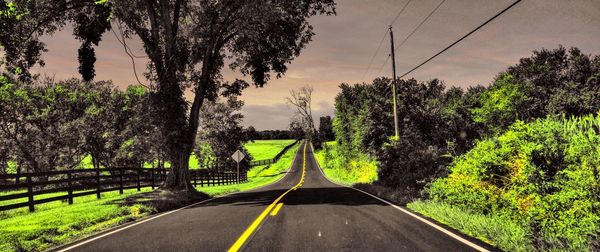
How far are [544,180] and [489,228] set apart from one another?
1.27m

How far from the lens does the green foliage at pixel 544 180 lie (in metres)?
5.57

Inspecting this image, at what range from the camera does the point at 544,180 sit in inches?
262

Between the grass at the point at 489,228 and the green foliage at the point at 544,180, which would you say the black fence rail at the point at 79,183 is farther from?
the green foliage at the point at 544,180

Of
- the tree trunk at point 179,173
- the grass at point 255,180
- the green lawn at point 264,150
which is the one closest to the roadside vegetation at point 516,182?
the tree trunk at point 179,173

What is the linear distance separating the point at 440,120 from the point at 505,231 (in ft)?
169

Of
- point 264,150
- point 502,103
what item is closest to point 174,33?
point 502,103

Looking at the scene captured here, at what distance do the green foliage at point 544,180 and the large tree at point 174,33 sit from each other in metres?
11.4

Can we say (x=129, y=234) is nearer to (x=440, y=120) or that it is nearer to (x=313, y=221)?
(x=313, y=221)

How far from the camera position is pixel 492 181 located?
8.41 meters

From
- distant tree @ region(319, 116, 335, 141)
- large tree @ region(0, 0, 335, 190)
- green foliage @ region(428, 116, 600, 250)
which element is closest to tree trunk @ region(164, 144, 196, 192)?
large tree @ region(0, 0, 335, 190)

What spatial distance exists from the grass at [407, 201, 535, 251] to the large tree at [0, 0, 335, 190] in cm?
1141

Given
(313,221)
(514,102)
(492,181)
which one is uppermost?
(514,102)

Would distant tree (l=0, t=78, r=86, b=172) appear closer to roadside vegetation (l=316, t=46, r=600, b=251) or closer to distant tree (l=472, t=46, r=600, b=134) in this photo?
roadside vegetation (l=316, t=46, r=600, b=251)

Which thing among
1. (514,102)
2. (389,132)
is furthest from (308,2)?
(514,102)
